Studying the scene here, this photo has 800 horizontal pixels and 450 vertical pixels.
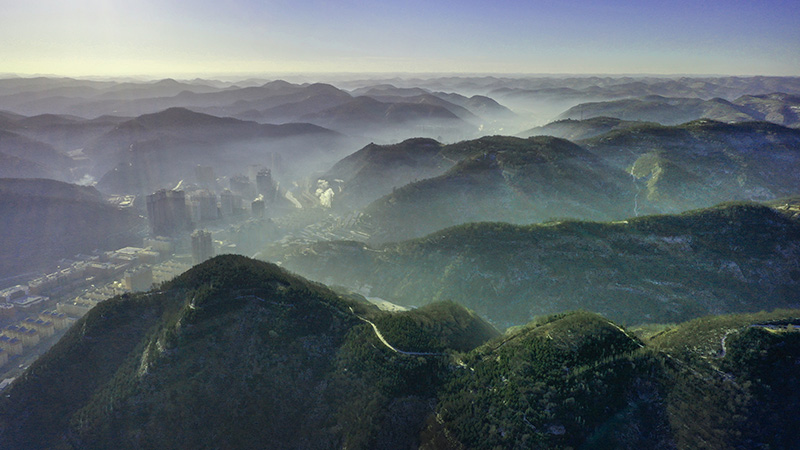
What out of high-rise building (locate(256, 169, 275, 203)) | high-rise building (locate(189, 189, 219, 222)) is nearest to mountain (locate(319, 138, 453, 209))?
high-rise building (locate(256, 169, 275, 203))

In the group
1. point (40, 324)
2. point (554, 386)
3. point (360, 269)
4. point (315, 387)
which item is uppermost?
point (554, 386)

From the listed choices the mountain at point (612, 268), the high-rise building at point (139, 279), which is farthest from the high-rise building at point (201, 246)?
the mountain at point (612, 268)

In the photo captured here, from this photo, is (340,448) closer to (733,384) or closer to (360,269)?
(733,384)

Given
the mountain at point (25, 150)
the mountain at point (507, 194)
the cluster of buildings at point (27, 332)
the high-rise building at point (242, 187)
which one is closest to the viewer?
the cluster of buildings at point (27, 332)

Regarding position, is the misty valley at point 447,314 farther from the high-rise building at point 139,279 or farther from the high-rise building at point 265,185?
the high-rise building at point 265,185

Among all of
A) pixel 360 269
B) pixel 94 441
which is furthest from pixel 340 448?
pixel 360 269

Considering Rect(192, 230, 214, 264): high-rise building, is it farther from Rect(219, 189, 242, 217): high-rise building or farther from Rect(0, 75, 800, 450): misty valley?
Rect(219, 189, 242, 217): high-rise building
